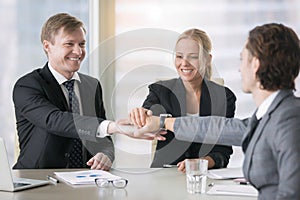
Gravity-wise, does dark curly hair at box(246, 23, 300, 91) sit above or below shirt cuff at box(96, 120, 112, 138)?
above

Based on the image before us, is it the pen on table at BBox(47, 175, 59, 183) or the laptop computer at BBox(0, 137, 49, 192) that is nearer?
the laptop computer at BBox(0, 137, 49, 192)

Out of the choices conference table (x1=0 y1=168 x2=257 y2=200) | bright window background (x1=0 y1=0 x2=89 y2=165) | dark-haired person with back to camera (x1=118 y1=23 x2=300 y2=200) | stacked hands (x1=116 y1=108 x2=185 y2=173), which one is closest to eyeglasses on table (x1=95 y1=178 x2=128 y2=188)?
conference table (x1=0 y1=168 x2=257 y2=200)

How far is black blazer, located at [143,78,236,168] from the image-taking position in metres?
2.96

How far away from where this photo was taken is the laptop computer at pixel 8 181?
7.17ft

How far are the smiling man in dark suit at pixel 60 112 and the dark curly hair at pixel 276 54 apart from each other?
1.16 m

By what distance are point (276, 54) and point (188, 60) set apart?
1.26 m

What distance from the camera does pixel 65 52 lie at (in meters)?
2.99

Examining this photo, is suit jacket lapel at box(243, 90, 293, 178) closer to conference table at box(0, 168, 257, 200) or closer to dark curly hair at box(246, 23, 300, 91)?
dark curly hair at box(246, 23, 300, 91)

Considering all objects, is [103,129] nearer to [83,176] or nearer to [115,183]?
[83,176]

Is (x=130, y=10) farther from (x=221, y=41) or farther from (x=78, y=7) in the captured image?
(x=221, y=41)

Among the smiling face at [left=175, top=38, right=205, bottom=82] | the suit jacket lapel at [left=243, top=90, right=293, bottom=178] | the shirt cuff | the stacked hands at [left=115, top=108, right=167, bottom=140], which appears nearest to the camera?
the suit jacket lapel at [left=243, top=90, right=293, bottom=178]

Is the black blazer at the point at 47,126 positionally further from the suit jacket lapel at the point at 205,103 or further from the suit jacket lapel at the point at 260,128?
the suit jacket lapel at the point at 260,128

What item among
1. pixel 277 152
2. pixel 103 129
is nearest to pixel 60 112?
pixel 103 129

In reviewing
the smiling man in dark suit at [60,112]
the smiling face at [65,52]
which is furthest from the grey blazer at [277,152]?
the smiling face at [65,52]
